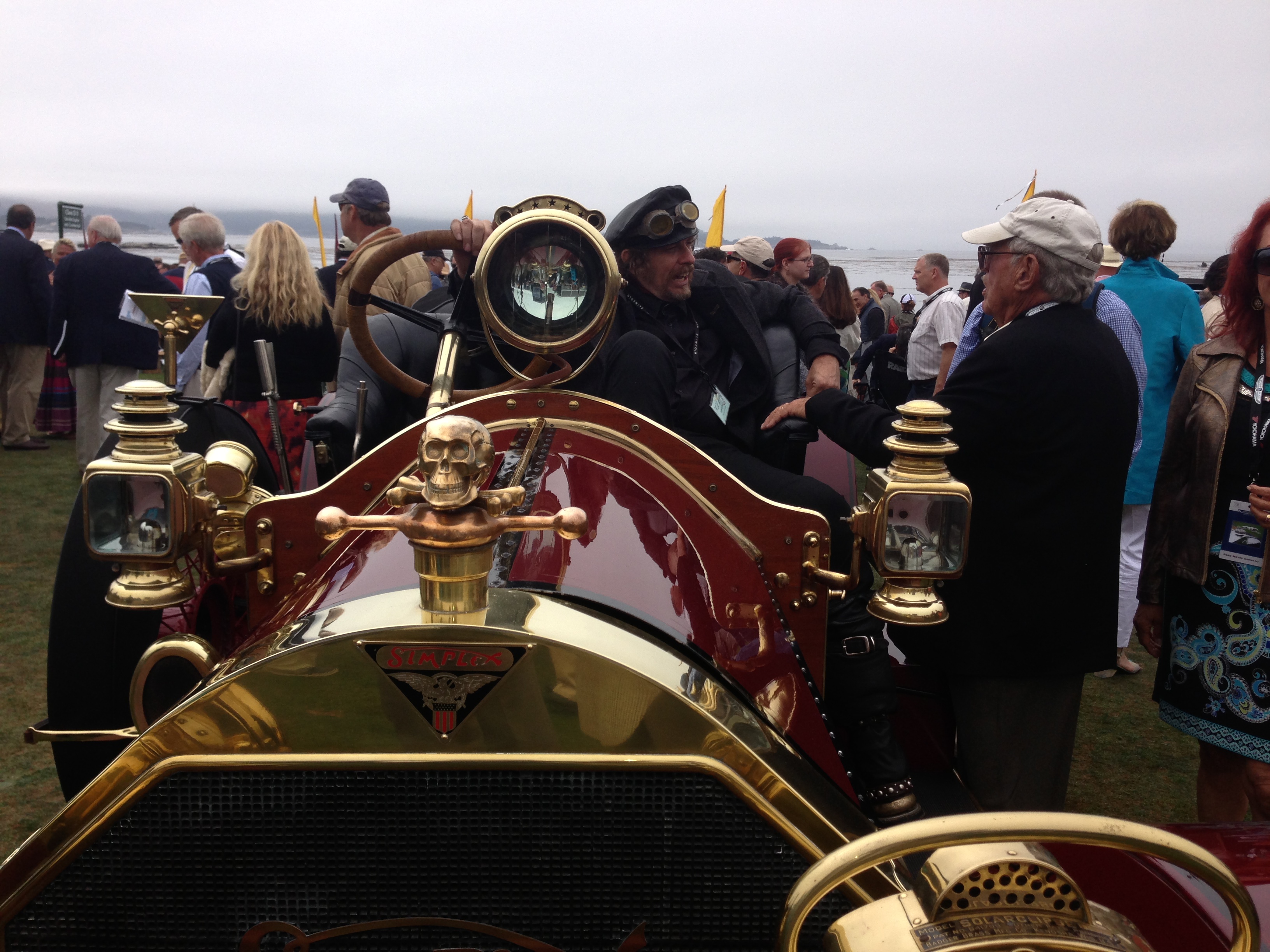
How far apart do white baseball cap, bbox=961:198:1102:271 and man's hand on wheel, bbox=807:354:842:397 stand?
781mm

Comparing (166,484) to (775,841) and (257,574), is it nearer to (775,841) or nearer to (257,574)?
(257,574)

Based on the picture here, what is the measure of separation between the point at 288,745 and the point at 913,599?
926 mm

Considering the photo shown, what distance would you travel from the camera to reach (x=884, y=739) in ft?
6.07

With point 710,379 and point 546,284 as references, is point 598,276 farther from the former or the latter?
point 710,379

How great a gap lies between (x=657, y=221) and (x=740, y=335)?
420 millimetres

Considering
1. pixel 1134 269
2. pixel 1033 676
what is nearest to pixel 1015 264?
pixel 1033 676

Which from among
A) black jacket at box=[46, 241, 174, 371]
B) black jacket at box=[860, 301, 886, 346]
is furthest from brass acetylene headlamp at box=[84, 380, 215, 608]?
black jacket at box=[860, 301, 886, 346]

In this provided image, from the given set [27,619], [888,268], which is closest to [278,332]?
[27,619]

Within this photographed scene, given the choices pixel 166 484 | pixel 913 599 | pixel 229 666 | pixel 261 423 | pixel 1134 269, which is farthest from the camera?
pixel 261 423

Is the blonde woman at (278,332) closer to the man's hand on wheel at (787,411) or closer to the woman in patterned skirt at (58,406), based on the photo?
the man's hand on wheel at (787,411)

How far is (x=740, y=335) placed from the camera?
2861 millimetres

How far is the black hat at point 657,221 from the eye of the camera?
2.70 metres

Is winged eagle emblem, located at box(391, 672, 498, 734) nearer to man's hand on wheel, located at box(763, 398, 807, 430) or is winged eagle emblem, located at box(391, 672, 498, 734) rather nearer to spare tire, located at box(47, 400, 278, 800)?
spare tire, located at box(47, 400, 278, 800)

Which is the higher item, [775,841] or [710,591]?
[710,591]
